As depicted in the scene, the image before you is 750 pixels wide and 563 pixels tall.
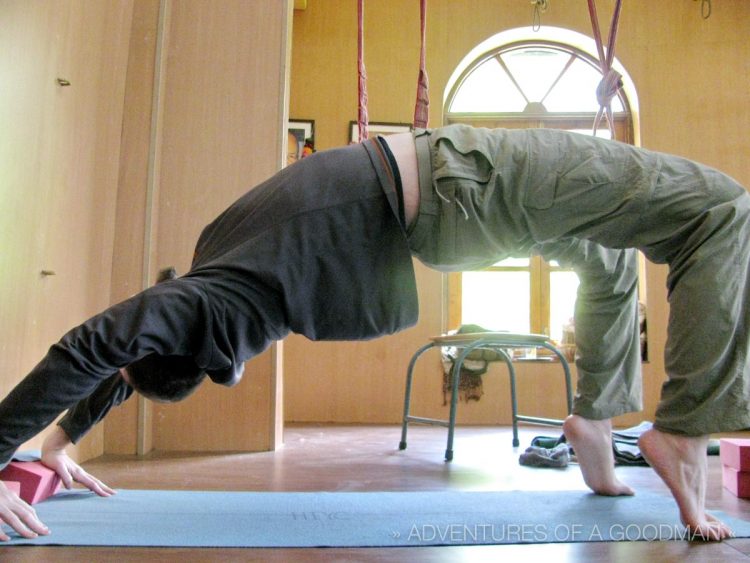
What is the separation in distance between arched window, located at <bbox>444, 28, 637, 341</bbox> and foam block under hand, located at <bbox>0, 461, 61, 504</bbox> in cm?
317

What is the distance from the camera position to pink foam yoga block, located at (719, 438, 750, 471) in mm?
1547

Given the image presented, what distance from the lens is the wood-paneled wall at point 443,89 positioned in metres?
4.03

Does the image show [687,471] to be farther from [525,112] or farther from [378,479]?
[525,112]

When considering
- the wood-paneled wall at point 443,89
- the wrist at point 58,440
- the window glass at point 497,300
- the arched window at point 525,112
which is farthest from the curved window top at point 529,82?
the wrist at point 58,440

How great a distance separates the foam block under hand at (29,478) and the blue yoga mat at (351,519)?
0.09 feet

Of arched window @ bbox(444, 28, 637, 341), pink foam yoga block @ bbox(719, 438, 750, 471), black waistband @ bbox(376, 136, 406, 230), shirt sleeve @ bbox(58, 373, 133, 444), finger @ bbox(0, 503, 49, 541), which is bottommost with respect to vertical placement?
finger @ bbox(0, 503, 49, 541)

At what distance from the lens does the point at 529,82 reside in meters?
4.45

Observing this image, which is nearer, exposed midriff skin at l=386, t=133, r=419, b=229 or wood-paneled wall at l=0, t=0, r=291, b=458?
exposed midriff skin at l=386, t=133, r=419, b=229

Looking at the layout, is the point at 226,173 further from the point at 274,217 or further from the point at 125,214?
the point at 274,217

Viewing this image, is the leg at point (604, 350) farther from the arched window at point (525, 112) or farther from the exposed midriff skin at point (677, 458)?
the arched window at point (525, 112)

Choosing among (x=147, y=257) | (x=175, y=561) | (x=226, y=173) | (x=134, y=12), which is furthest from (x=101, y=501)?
(x=134, y=12)

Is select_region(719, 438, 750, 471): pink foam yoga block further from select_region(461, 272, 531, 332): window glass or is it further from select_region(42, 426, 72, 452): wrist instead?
select_region(461, 272, 531, 332): window glass

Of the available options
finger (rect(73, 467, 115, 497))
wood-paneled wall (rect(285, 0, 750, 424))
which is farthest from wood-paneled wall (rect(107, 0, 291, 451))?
wood-paneled wall (rect(285, 0, 750, 424))

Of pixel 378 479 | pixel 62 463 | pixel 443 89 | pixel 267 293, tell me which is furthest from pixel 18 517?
pixel 443 89
